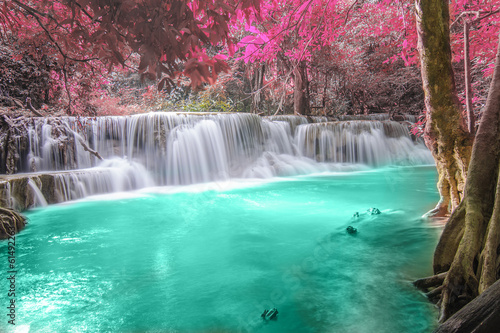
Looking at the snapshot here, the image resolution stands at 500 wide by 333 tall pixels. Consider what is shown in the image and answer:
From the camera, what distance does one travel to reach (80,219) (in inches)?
257

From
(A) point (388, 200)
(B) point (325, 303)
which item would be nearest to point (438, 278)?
(B) point (325, 303)

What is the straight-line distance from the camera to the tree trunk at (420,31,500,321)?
7.56ft

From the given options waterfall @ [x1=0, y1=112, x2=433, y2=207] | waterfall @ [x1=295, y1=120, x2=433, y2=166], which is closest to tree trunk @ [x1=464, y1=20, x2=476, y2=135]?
waterfall @ [x1=0, y1=112, x2=433, y2=207]

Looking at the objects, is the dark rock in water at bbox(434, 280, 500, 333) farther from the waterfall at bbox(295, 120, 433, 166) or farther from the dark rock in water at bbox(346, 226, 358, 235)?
the waterfall at bbox(295, 120, 433, 166)

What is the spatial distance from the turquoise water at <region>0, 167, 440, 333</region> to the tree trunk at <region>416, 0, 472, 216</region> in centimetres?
113

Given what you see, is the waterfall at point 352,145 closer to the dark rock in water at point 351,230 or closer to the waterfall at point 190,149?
the waterfall at point 190,149

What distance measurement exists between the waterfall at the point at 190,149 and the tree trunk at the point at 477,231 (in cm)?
795

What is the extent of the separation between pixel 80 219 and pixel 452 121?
22.4 feet

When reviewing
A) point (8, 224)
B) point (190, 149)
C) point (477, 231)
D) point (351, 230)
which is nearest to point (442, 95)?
point (477, 231)

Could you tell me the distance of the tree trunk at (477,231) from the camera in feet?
7.56

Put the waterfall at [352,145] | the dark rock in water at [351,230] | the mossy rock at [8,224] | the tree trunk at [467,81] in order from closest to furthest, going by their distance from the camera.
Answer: the tree trunk at [467,81] → the dark rock in water at [351,230] → the mossy rock at [8,224] → the waterfall at [352,145]

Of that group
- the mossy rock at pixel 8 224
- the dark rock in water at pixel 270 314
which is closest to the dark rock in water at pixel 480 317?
the dark rock in water at pixel 270 314

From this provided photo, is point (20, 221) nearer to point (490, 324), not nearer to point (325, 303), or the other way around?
point (325, 303)

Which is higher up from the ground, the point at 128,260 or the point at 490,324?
the point at 490,324
